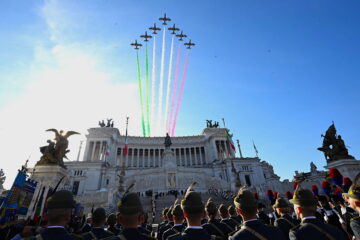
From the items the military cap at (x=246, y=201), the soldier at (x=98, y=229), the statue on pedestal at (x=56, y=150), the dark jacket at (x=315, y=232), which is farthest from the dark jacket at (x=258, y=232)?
the statue on pedestal at (x=56, y=150)

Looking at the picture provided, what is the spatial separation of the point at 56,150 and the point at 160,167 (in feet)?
110

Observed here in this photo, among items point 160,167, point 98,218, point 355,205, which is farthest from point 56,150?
point 160,167

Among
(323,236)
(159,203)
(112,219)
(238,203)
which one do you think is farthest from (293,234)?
(159,203)

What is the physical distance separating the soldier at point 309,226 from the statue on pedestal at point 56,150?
12.5 meters

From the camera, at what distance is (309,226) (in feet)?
10.1

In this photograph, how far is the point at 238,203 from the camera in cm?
321

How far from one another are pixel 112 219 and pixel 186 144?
2691 inches

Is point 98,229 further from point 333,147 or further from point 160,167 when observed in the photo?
point 160,167

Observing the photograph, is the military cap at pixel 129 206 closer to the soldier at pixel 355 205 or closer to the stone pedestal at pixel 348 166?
the soldier at pixel 355 205

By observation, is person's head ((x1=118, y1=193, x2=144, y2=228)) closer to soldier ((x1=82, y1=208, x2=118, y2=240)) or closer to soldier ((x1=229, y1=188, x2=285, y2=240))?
soldier ((x1=229, y1=188, x2=285, y2=240))

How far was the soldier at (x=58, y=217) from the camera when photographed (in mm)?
2779

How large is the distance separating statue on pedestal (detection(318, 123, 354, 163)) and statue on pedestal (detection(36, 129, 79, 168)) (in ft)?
69.7

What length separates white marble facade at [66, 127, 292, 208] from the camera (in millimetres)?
40594

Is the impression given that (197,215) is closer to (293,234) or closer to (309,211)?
(293,234)
